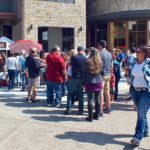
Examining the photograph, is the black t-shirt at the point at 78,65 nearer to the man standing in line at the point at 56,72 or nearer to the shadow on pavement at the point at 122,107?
the man standing in line at the point at 56,72

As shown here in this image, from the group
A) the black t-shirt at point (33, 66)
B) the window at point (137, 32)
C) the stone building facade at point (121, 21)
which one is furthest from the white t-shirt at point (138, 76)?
the window at point (137, 32)

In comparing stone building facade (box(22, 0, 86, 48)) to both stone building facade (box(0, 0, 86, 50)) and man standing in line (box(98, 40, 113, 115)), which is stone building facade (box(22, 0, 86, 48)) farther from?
man standing in line (box(98, 40, 113, 115))

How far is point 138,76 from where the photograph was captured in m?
7.47

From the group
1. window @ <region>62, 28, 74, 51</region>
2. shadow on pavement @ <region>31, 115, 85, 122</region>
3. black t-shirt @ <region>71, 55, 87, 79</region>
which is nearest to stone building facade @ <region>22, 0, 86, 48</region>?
window @ <region>62, 28, 74, 51</region>

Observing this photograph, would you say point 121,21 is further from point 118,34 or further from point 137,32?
point 137,32

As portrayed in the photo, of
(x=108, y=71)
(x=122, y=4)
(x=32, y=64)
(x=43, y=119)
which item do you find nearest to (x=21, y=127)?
(x=43, y=119)

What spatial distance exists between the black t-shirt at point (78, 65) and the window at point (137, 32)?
2193 cm

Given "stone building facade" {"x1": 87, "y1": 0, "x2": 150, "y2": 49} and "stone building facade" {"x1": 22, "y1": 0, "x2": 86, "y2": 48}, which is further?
"stone building facade" {"x1": 87, "y1": 0, "x2": 150, "y2": 49}

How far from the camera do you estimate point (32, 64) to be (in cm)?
1213

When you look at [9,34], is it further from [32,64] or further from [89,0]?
[32,64]

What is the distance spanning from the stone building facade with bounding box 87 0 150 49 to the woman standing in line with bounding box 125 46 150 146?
76.6ft

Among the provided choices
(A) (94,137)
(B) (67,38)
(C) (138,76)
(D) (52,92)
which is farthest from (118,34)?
(C) (138,76)

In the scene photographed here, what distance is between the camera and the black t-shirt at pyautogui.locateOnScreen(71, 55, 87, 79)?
33.5 ft

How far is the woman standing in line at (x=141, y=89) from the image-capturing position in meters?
7.30
